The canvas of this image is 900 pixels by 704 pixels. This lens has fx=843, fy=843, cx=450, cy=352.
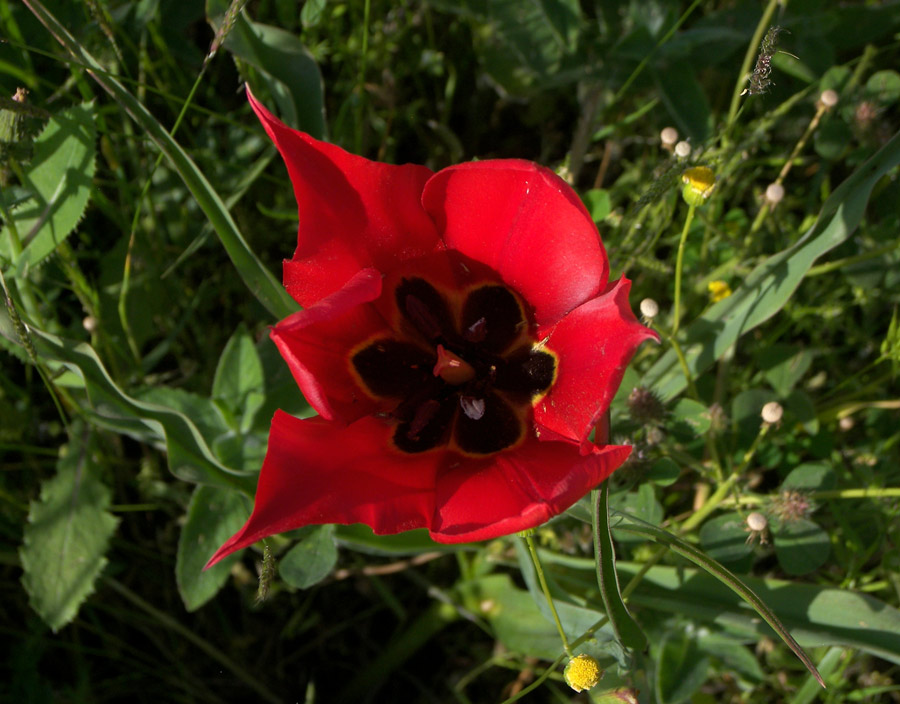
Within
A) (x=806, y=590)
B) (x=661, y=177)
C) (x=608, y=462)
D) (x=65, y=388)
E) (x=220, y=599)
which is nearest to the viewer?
(x=608, y=462)

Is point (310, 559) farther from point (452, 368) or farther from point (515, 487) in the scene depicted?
point (515, 487)

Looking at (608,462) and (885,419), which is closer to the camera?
(608,462)

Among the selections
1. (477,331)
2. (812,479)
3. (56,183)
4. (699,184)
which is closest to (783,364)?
(812,479)

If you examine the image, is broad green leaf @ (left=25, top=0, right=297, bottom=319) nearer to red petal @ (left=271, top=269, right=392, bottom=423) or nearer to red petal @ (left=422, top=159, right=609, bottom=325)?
red petal @ (left=271, top=269, right=392, bottom=423)

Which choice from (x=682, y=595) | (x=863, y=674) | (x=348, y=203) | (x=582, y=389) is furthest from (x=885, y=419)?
(x=348, y=203)

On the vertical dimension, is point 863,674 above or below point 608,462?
below

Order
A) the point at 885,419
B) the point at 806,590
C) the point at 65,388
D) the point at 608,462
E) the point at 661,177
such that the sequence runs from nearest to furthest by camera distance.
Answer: the point at 608,462 → the point at 661,177 → the point at 806,590 → the point at 65,388 → the point at 885,419

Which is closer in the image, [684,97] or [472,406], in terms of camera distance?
[472,406]

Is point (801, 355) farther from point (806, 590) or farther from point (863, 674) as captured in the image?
point (863, 674)
